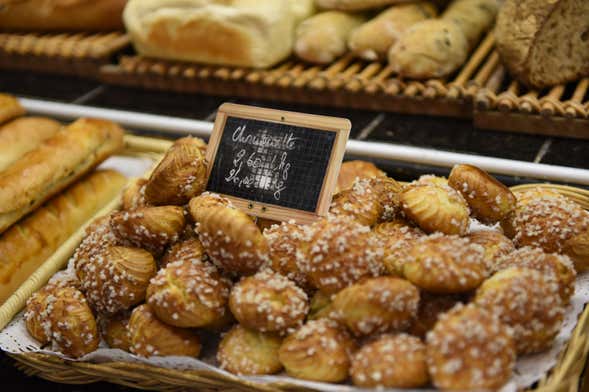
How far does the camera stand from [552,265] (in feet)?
4.69

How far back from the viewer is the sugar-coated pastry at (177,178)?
1.67 meters

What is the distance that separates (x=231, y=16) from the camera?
9.02 feet

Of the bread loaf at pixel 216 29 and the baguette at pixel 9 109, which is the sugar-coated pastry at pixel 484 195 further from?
the baguette at pixel 9 109

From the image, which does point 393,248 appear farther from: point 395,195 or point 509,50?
point 509,50

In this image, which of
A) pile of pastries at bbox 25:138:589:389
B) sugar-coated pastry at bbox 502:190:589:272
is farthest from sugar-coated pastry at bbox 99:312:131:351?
sugar-coated pastry at bbox 502:190:589:272

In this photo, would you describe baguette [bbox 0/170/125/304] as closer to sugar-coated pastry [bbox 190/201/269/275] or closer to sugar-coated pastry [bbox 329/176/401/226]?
sugar-coated pastry [bbox 190/201/269/275]

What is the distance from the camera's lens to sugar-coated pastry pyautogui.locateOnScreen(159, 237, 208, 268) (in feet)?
5.13

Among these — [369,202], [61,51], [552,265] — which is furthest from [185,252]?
[61,51]

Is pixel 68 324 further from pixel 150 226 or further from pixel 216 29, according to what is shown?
pixel 216 29

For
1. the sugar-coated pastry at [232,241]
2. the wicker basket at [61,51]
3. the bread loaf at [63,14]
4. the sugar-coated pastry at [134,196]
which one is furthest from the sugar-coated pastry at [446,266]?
the bread loaf at [63,14]

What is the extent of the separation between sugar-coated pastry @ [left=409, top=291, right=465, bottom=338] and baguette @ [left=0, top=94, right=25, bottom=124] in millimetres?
1909

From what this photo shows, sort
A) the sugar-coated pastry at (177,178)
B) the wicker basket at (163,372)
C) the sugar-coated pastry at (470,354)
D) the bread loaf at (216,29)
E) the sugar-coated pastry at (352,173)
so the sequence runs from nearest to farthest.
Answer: the sugar-coated pastry at (470,354)
the wicker basket at (163,372)
the sugar-coated pastry at (177,178)
the sugar-coated pastry at (352,173)
the bread loaf at (216,29)

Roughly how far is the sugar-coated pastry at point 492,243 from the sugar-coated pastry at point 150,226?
0.71m

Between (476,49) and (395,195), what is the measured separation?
1314 mm
